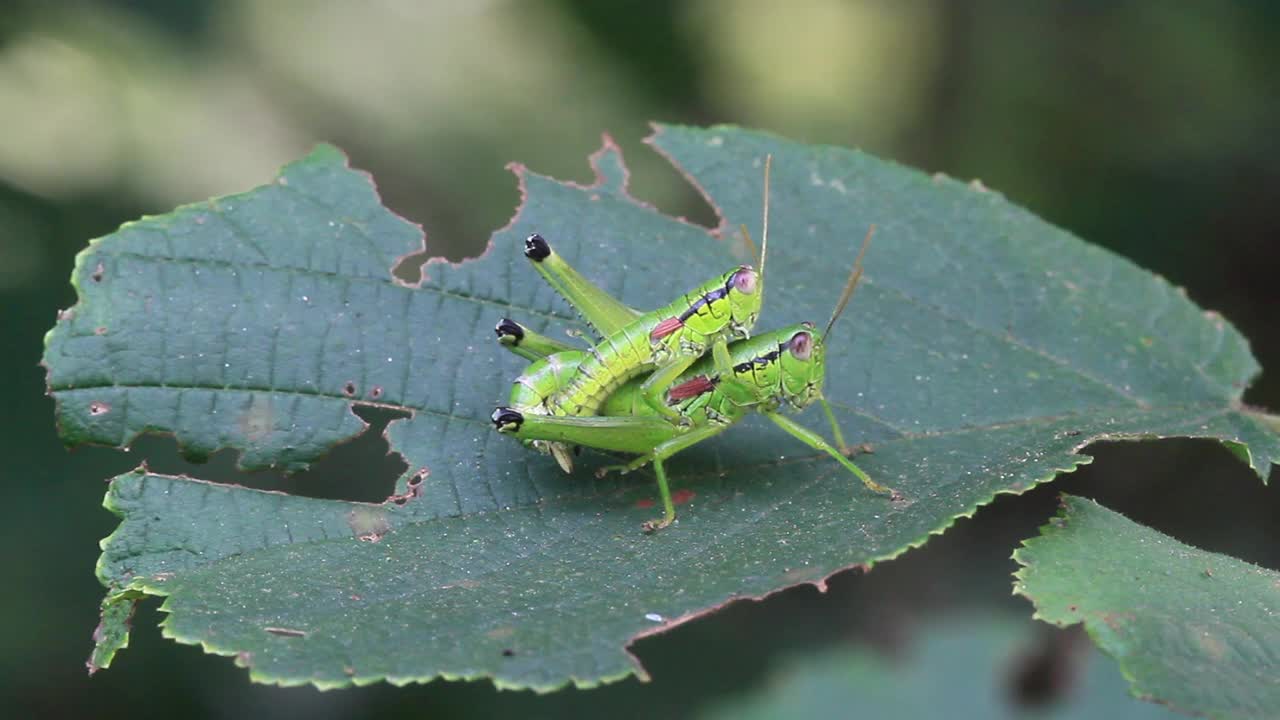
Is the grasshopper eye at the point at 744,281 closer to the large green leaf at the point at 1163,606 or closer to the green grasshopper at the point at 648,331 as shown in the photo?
A: the green grasshopper at the point at 648,331

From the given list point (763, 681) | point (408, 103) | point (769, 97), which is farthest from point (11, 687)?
point (769, 97)

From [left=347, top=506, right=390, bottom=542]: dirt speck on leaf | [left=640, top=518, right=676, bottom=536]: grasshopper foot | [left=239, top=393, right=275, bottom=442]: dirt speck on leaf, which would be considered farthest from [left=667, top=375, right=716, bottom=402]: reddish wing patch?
[left=239, top=393, right=275, bottom=442]: dirt speck on leaf

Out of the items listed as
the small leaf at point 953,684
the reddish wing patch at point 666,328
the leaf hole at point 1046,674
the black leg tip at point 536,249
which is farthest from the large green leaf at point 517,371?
the small leaf at point 953,684

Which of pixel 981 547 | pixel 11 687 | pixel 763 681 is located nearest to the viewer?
pixel 11 687

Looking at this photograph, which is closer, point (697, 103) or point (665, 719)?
point (665, 719)

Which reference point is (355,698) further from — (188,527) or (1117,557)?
(1117,557)

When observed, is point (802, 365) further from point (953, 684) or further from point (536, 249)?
point (953, 684)
